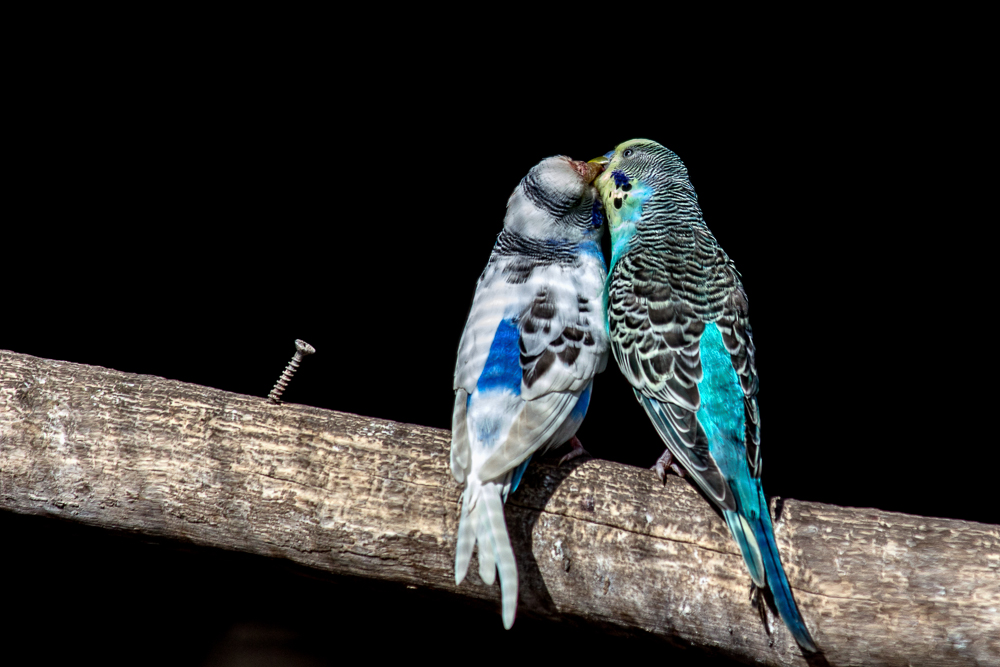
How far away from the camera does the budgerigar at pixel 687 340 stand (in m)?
2.25

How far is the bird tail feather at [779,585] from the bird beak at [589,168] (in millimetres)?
1271

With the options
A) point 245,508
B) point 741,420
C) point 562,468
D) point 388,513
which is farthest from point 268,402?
point 741,420

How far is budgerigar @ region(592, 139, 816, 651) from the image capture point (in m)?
2.25

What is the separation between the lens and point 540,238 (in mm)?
2717

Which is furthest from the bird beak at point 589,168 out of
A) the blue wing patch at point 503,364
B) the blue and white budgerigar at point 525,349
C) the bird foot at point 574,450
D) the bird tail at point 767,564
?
the bird tail at point 767,564

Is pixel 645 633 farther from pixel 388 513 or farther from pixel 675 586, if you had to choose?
pixel 388 513

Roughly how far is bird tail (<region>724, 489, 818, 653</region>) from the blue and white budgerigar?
0.55 m

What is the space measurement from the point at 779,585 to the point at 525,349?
0.94 metres

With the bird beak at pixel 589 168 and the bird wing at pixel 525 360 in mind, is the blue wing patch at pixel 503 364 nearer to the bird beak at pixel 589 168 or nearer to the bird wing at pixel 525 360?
the bird wing at pixel 525 360

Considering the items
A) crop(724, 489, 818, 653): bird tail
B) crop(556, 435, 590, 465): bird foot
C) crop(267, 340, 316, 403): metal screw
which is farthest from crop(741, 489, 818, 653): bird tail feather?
crop(267, 340, 316, 403): metal screw

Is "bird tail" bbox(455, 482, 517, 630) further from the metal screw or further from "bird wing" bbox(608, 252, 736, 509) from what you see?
the metal screw

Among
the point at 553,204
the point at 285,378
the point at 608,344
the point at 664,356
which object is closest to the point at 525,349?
the point at 608,344

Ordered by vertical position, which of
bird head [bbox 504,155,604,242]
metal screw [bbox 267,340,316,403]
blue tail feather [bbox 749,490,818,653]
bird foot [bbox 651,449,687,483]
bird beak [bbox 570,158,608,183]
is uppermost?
bird beak [bbox 570,158,608,183]

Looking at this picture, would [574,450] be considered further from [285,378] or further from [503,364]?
[285,378]
